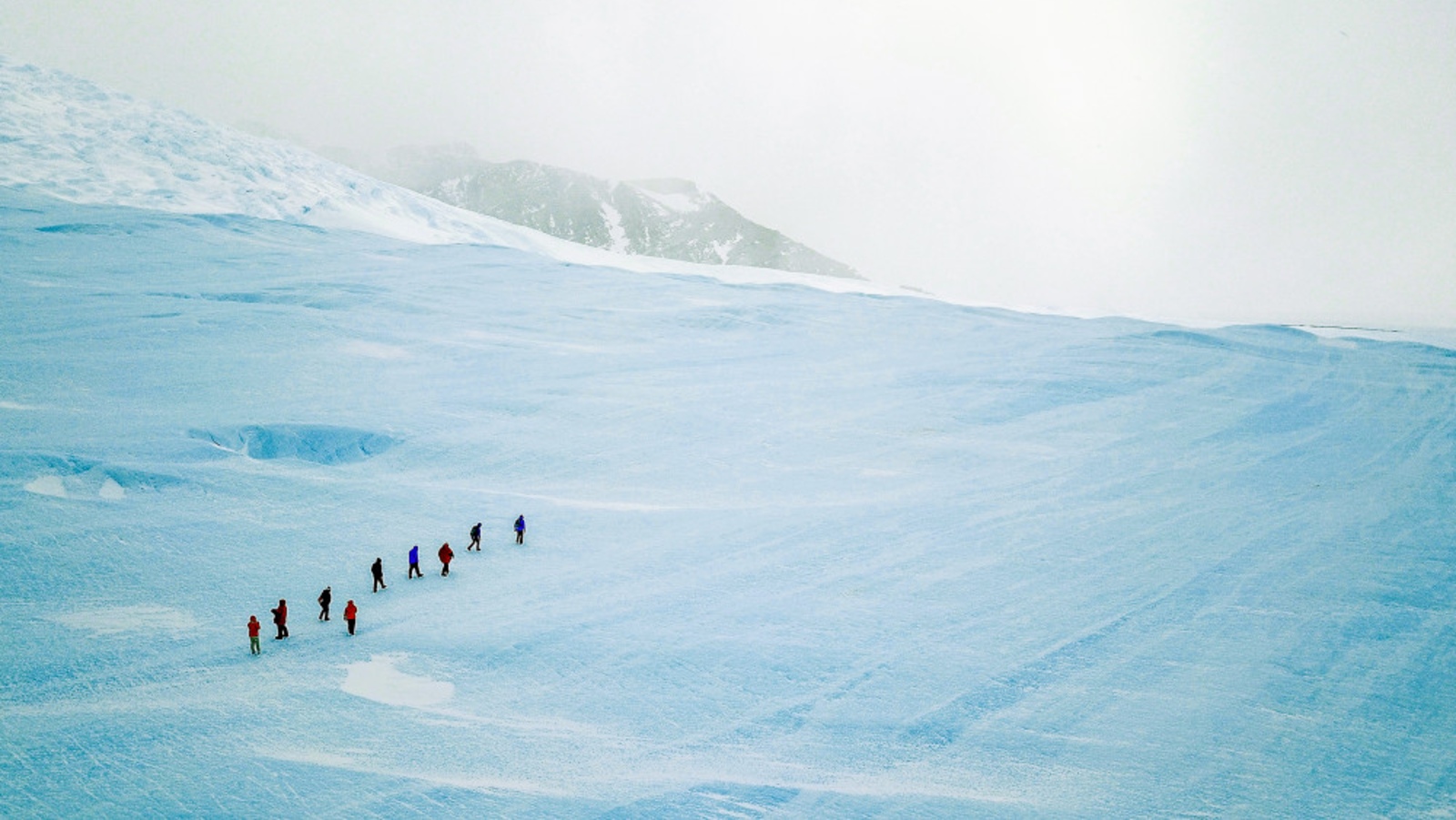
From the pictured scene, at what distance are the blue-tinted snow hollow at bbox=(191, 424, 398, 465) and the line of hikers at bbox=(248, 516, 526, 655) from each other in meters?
3.80

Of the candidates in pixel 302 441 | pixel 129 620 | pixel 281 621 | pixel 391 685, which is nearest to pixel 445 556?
pixel 281 621

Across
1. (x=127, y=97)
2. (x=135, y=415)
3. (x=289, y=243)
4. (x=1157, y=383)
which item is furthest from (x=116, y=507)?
(x=127, y=97)

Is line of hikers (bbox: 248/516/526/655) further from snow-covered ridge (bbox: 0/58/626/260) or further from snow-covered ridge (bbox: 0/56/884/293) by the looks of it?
snow-covered ridge (bbox: 0/58/626/260)

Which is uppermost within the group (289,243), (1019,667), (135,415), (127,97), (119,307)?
(127,97)

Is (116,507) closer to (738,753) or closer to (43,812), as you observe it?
(43,812)

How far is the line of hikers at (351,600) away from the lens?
920 centimetres

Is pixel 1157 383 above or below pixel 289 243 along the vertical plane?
below

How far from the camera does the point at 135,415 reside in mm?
15461

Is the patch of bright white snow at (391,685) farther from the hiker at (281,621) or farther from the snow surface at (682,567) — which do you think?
the hiker at (281,621)

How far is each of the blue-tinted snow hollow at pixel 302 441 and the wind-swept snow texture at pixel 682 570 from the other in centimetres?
8

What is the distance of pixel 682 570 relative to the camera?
12164mm

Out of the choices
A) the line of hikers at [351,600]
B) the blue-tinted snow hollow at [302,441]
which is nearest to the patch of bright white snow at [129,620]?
the line of hikers at [351,600]

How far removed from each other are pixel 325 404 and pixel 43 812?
11.1 meters


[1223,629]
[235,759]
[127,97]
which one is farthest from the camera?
[127,97]
